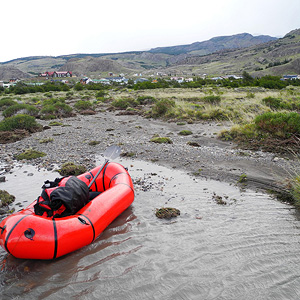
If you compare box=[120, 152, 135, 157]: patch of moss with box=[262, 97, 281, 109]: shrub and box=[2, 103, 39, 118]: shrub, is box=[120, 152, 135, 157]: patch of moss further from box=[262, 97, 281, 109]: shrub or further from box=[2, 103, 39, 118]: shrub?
box=[2, 103, 39, 118]: shrub

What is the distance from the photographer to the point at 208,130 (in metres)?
13.8

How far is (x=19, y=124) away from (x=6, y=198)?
9642 millimetres

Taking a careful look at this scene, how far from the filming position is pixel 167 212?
5.55 meters

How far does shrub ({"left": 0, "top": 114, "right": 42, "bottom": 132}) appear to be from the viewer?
46.2ft

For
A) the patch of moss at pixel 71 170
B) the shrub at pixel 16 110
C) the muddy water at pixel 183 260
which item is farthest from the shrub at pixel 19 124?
the muddy water at pixel 183 260

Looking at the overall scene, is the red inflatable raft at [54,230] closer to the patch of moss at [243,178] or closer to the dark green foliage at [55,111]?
the patch of moss at [243,178]

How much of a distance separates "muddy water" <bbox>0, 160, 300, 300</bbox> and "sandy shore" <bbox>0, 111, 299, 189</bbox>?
1.81 metres

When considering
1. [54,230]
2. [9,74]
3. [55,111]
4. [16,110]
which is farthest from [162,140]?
[9,74]

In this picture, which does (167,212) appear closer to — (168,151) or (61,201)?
(61,201)

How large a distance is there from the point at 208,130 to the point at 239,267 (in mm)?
10460

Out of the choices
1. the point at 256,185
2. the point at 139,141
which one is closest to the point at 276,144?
the point at 256,185

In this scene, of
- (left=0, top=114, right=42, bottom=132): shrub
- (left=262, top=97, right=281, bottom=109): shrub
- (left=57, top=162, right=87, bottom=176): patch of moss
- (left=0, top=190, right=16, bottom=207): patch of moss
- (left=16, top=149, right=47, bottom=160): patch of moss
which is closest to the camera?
(left=0, top=190, right=16, bottom=207): patch of moss

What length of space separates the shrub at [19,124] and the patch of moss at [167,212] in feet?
38.4

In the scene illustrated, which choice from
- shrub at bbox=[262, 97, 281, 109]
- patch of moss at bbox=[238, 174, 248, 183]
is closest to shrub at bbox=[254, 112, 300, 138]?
patch of moss at bbox=[238, 174, 248, 183]
